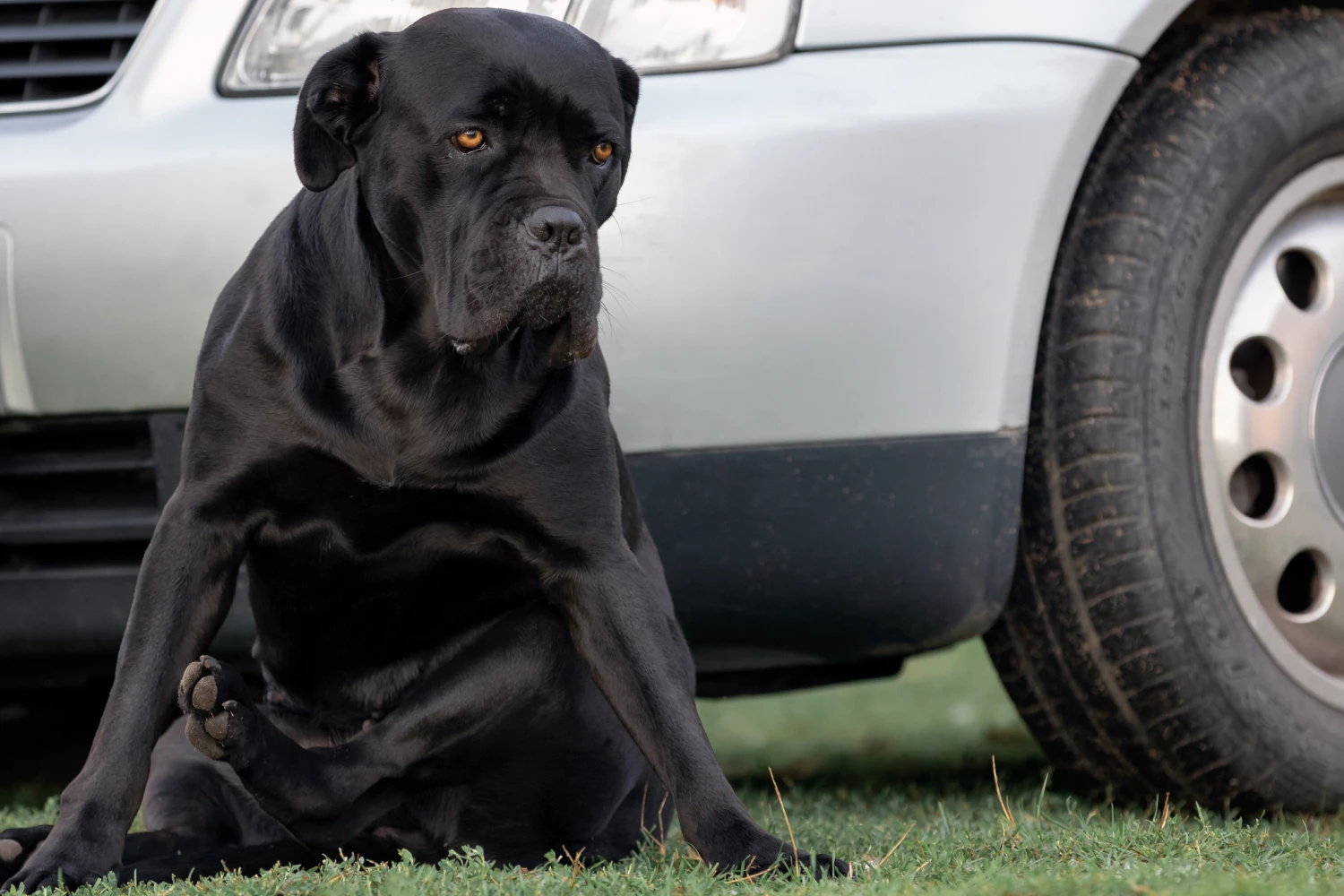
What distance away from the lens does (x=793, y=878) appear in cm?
221

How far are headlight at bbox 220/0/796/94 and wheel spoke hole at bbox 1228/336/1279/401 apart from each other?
1.04m

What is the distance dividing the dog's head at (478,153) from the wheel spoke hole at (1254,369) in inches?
50.2

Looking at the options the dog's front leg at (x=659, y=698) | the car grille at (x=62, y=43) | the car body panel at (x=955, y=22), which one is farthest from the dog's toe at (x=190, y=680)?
the car body panel at (x=955, y=22)

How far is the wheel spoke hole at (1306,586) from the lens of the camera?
3061mm

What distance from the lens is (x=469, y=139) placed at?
8.03 ft

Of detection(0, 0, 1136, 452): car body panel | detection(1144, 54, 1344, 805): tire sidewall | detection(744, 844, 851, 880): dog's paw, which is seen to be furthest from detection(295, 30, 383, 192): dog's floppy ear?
detection(1144, 54, 1344, 805): tire sidewall

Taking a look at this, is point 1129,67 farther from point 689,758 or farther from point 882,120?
point 689,758

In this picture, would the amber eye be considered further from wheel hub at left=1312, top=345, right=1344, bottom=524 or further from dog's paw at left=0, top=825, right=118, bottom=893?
wheel hub at left=1312, top=345, right=1344, bottom=524

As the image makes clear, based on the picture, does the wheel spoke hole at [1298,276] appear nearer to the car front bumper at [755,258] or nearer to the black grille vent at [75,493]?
the car front bumper at [755,258]

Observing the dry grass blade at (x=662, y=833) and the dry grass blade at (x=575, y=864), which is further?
the dry grass blade at (x=662, y=833)

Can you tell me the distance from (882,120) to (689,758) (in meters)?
1.07

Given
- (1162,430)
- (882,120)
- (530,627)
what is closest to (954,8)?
(882,120)

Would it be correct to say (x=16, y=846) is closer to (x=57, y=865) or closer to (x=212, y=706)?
(x=57, y=865)

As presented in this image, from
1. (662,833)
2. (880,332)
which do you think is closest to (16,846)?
(662,833)
